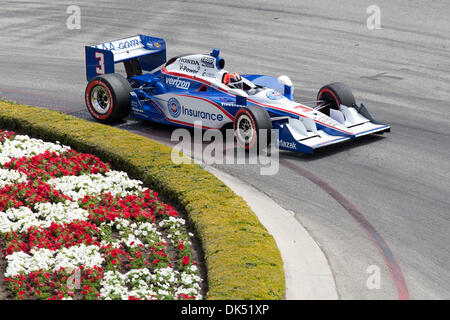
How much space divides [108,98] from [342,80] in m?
7.06

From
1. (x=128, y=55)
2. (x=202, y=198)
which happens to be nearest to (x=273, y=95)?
(x=128, y=55)

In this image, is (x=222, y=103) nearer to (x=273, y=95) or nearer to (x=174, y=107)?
(x=273, y=95)

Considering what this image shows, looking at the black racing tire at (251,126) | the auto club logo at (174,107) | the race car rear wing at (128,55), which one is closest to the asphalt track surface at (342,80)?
the auto club logo at (174,107)

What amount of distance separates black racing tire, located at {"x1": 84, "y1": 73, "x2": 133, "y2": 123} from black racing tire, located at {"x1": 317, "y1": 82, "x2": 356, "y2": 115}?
4287 millimetres

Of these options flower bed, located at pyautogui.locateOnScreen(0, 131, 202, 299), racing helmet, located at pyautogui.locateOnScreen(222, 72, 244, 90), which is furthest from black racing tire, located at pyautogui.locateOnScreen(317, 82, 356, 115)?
flower bed, located at pyautogui.locateOnScreen(0, 131, 202, 299)

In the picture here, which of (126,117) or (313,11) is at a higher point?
(313,11)

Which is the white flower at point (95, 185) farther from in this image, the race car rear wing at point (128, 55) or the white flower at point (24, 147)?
the race car rear wing at point (128, 55)

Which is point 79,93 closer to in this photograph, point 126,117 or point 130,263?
point 126,117

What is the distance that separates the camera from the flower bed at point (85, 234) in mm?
8453

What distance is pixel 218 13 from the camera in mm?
26406
